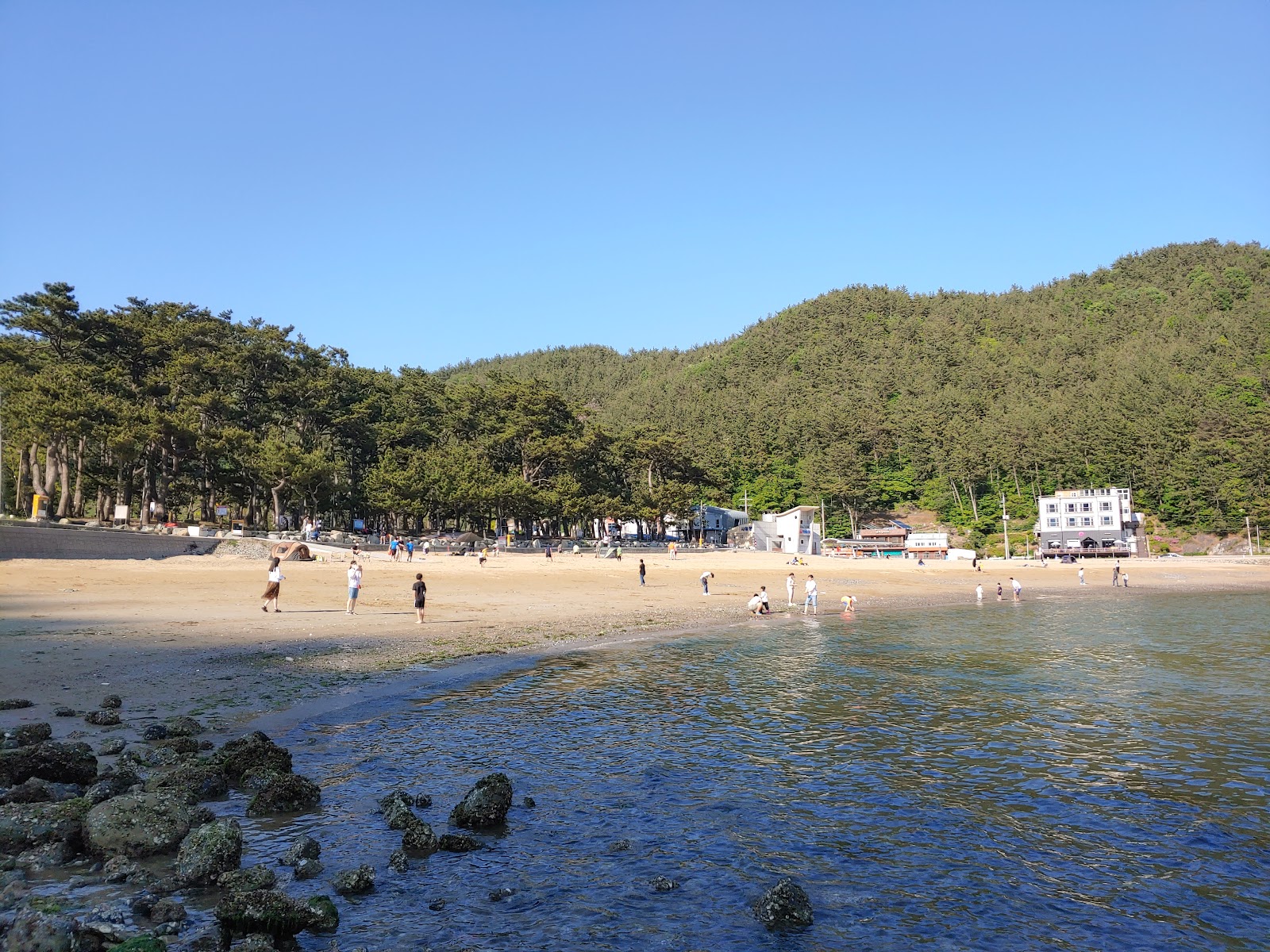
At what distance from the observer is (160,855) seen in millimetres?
9117

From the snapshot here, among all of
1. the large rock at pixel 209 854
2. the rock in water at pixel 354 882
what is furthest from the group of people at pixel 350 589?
the rock in water at pixel 354 882

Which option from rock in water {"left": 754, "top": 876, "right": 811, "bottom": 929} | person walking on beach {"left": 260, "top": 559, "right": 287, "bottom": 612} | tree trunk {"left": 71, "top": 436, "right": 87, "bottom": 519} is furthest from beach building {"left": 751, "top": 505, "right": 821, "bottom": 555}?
rock in water {"left": 754, "top": 876, "right": 811, "bottom": 929}

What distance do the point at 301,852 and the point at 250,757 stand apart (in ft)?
11.3

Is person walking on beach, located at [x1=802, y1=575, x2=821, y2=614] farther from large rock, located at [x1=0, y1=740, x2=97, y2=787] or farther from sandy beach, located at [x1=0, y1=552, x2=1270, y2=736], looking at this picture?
large rock, located at [x1=0, y1=740, x2=97, y2=787]

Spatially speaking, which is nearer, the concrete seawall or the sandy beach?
the sandy beach

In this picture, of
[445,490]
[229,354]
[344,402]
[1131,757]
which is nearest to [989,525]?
[445,490]

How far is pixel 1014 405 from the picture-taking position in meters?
133

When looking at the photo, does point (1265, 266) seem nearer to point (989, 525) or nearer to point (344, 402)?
point (989, 525)

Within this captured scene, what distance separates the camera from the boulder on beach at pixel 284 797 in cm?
1075

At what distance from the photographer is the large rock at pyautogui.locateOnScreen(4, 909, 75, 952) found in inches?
248

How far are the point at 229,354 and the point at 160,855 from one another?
73.0 m

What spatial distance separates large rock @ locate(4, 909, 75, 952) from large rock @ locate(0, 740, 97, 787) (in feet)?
16.5

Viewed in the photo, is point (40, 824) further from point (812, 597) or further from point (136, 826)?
point (812, 597)

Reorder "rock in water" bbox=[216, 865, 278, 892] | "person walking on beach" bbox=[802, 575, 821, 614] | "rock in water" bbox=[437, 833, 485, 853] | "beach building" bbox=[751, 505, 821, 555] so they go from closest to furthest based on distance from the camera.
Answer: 1. "rock in water" bbox=[216, 865, 278, 892]
2. "rock in water" bbox=[437, 833, 485, 853]
3. "person walking on beach" bbox=[802, 575, 821, 614]
4. "beach building" bbox=[751, 505, 821, 555]
